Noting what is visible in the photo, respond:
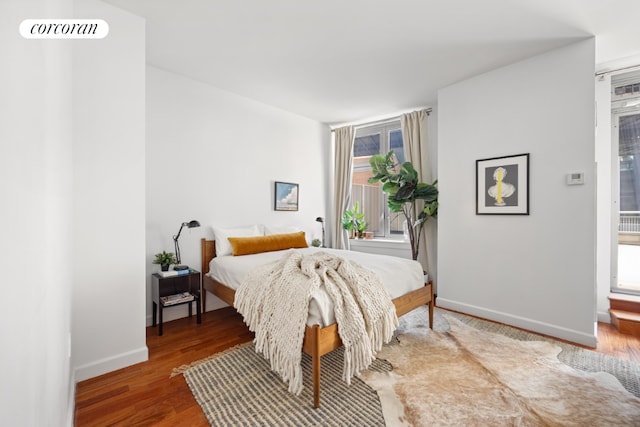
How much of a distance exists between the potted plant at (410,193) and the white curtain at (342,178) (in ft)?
3.41

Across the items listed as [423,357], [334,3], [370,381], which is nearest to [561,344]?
[423,357]

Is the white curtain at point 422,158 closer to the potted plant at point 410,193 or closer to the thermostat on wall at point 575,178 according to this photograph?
the potted plant at point 410,193

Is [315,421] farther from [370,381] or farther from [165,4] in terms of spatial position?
[165,4]

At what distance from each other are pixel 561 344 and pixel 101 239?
4136 millimetres

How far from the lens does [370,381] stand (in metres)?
2.09

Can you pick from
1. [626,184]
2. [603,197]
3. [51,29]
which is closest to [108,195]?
[51,29]

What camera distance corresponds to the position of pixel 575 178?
2785 millimetres

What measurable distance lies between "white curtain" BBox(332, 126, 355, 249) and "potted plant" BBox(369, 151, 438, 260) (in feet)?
3.41

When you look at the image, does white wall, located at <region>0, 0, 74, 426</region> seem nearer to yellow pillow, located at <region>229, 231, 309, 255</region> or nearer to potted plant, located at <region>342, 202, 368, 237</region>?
yellow pillow, located at <region>229, 231, 309, 255</region>

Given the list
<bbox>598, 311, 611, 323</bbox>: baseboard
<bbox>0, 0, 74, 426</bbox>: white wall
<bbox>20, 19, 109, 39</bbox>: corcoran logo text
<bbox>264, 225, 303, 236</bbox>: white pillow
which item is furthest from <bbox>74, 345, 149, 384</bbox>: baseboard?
<bbox>598, 311, 611, 323</bbox>: baseboard

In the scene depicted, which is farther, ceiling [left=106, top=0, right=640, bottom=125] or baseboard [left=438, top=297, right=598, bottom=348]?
baseboard [left=438, top=297, right=598, bottom=348]

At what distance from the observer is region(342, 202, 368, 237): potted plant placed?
520 centimetres

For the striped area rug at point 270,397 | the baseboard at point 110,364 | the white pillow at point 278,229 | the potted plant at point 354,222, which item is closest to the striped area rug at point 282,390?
the striped area rug at point 270,397

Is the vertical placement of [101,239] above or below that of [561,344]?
above
